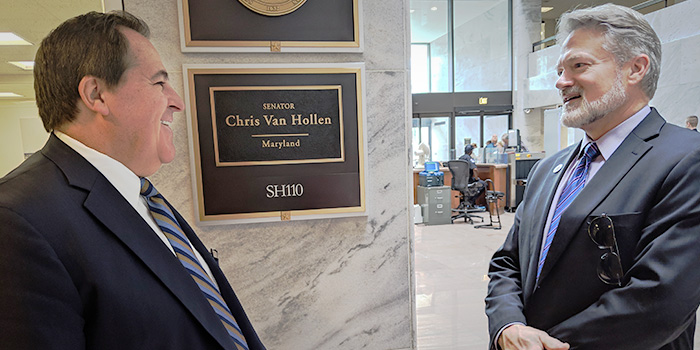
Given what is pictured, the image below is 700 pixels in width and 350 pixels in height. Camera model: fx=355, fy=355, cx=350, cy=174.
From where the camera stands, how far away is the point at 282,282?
2.07 metres

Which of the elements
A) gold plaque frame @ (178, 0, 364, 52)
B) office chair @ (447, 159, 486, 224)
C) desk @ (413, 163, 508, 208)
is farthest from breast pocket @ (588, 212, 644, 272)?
desk @ (413, 163, 508, 208)

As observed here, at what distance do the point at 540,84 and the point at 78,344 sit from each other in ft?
43.9

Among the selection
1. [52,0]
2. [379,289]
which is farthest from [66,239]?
[52,0]

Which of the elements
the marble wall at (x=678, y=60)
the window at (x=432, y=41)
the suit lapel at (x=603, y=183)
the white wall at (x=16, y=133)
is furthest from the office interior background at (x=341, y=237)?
the window at (x=432, y=41)

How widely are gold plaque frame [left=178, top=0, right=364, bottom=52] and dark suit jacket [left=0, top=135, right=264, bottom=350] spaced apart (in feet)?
3.88

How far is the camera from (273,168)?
198 centimetres

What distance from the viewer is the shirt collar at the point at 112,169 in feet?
2.82

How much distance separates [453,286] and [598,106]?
126 inches

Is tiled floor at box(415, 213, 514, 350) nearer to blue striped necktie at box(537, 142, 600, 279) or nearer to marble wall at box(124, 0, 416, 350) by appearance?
marble wall at box(124, 0, 416, 350)

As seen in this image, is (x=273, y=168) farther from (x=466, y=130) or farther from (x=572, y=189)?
(x=466, y=130)

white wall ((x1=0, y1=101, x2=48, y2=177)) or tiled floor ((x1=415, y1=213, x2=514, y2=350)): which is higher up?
white wall ((x1=0, y1=101, x2=48, y2=177))

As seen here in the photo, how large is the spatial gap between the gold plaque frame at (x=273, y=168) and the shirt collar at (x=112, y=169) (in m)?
1.02

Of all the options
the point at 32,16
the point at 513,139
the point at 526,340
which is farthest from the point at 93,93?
the point at 513,139

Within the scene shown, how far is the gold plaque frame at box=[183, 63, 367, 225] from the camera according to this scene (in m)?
1.89
